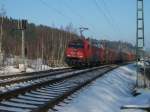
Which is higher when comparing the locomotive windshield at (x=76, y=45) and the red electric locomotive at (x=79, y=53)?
the locomotive windshield at (x=76, y=45)

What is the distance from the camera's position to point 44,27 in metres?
131

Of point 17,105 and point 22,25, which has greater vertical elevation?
point 22,25

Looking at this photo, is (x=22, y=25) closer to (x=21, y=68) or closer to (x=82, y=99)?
(x=21, y=68)

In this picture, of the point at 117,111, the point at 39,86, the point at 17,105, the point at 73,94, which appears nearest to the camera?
the point at 17,105

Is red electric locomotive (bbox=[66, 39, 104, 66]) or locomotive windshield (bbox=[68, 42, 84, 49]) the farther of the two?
locomotive windshield (bbox=[68, 42, 84, 49])

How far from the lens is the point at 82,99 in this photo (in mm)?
12914

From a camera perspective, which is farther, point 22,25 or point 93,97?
point 22,25

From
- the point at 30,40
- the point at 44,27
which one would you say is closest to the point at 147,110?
the point at 30,40

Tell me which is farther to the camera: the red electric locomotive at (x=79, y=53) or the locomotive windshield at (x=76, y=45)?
the locomotive windshield at (x=76, y=45)

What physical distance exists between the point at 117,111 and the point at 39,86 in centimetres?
563

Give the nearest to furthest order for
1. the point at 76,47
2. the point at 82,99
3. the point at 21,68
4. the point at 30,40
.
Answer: the point at 82,99 → the point at 21,68 → the point at 76,47 → the point at 30,40

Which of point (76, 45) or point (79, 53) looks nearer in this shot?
point (79, 53)

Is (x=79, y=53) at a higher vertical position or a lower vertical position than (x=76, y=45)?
lower

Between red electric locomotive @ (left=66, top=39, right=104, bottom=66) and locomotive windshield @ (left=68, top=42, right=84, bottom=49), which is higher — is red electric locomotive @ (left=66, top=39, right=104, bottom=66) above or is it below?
below
